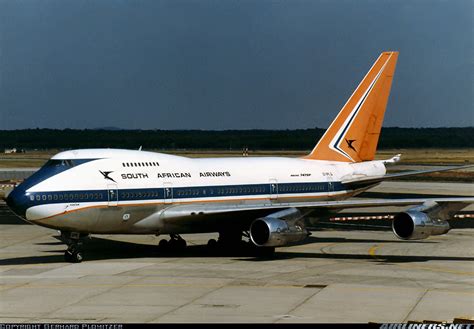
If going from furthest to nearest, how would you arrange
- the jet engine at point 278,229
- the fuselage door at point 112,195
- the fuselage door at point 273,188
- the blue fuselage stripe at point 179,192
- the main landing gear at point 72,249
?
the fuselage door at point 273,188 < the main landing gear at point 72,249 < the fuselage door at point 112,195 < the jet engine at point 278,229 < the blue fuselage stripe at point 179,192

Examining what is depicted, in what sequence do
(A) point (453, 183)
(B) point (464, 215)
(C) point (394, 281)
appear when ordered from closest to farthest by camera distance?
(C) point (394, 281), (B) point (464, 215), (A) point (453, 183)

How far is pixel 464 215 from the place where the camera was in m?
56.7

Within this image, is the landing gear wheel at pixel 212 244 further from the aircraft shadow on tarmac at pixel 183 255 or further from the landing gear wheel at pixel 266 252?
the landing gear wheel at pixel 266 252

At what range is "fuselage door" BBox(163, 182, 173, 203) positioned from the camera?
3800 cm

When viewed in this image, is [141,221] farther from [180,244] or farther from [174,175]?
[180,244]

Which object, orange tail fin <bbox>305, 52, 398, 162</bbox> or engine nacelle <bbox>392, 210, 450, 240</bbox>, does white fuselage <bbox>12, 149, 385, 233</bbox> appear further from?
engine nacelle <bbox>392, 210, 450, 240</bbox>

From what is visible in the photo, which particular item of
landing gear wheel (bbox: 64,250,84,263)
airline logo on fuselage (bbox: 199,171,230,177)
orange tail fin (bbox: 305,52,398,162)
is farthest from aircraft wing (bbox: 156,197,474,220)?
orange tail fin (bbox: 305,52,398,162)

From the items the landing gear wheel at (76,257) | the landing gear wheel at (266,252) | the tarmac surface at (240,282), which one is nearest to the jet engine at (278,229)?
the tarmac surface at (240,282)

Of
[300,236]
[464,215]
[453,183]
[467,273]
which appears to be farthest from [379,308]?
[453,183]

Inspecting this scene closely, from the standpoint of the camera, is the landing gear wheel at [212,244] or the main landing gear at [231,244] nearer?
the main landing gear at [231,244]

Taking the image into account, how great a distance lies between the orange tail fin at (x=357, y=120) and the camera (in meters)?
46.1

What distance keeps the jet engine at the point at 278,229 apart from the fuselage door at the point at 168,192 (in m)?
3.87

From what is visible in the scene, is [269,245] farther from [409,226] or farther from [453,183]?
[453,183]

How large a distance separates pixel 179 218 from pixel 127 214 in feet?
8.02
